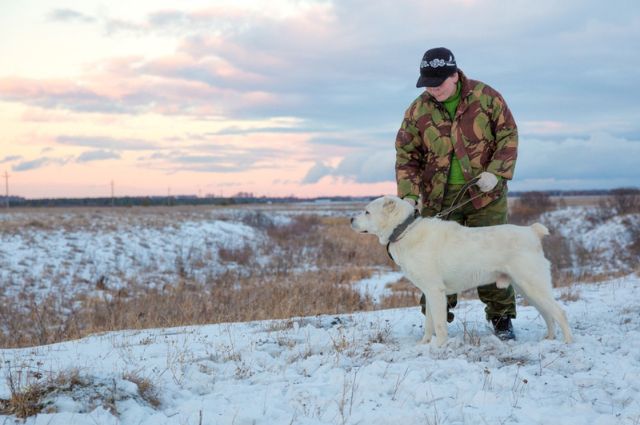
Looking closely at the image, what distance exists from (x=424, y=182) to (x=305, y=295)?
5.47m

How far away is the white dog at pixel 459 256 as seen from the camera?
211 inches

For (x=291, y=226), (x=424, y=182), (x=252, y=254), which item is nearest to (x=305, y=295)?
(x=424, y=182)

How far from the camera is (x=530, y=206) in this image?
39.5 meters

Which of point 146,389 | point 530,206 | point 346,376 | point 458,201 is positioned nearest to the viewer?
point 146,389

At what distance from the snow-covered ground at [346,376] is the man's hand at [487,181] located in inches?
60.9

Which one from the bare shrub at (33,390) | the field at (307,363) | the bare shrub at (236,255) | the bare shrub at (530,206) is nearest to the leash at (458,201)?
the field at (307,363)

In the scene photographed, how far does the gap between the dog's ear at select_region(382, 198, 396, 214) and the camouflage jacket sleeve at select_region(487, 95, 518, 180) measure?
1082 millimetres

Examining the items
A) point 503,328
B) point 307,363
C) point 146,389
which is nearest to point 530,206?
point 503,328

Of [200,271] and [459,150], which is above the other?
[459,150]

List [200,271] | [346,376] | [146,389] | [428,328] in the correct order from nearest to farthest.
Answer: [146,389], [346,376], [428,328], [200,271]

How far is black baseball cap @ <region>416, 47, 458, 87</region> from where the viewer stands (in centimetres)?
550

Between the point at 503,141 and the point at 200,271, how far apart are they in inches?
551

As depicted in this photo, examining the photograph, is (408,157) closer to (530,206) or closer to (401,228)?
(401,228)

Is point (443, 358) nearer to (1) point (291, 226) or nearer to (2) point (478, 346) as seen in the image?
(2) point (478, 346)
